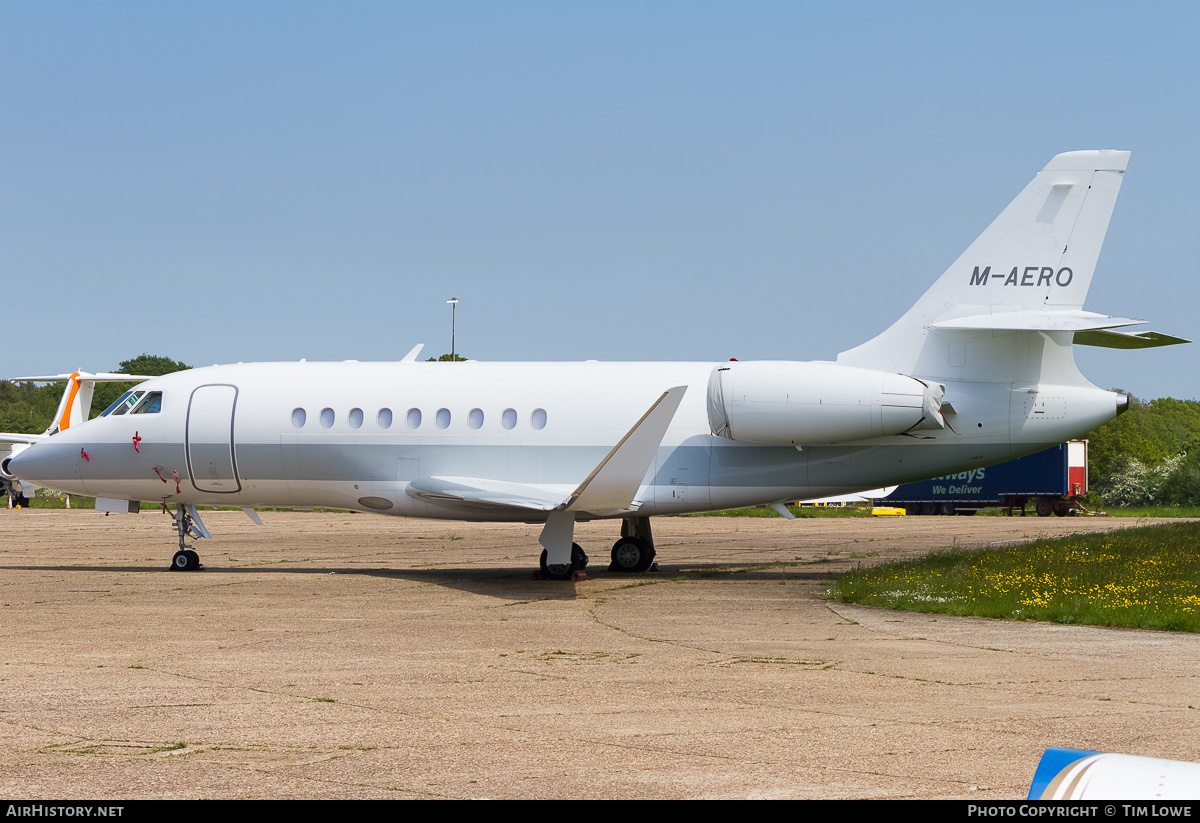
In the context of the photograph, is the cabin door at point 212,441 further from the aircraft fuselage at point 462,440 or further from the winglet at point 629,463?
the winglet at point 629,463

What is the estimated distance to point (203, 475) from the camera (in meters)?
20.3

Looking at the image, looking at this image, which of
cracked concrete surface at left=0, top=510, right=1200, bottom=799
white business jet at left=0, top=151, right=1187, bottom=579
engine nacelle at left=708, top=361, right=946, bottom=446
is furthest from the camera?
white business jet at left=0, top=151, right=1187, bottom=579

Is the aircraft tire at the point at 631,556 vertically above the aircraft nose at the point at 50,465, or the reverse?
the aircraft nose at the point at 50,465

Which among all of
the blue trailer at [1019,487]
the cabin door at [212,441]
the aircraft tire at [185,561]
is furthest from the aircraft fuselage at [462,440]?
the blue trailer at [1019,487]

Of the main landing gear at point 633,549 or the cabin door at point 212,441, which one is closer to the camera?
the cabin door at point 212,441

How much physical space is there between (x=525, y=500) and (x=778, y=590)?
167 inches

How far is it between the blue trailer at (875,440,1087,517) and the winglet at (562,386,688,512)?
39.7 metres

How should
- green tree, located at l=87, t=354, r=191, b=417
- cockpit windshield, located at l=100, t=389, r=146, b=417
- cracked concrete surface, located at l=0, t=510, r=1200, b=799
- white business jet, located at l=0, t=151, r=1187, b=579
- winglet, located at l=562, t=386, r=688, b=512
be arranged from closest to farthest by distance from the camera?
1. cracked concrete surface, located at l=0, t=510, r=1200, b=799
2. winglet, located at l=562, t=386, r=688, b=512
3. white business jet, located at l=0, t=151, r=1187, b=579
4. cockpit windshield, located at l=100, t=389, r=146, b=417
5. green tree, located at l=87, t=354, r=191, b=417

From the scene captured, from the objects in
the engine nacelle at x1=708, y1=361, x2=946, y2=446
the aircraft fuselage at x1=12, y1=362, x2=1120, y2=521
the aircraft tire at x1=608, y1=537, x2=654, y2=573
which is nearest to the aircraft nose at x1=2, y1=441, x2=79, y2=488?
the aircraft fuselage at x1=12, y1=362, x2=1120, y2=521

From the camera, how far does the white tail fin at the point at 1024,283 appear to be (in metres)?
17.9

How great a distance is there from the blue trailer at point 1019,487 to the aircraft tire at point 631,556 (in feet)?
119

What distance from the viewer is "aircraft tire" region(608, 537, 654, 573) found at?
20719 millimetres

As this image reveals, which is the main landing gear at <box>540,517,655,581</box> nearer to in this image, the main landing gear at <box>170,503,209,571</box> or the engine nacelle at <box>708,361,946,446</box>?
the engine nacelle at <box>708,361,946,446</box>

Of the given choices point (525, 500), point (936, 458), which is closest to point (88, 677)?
point (525, 500)
